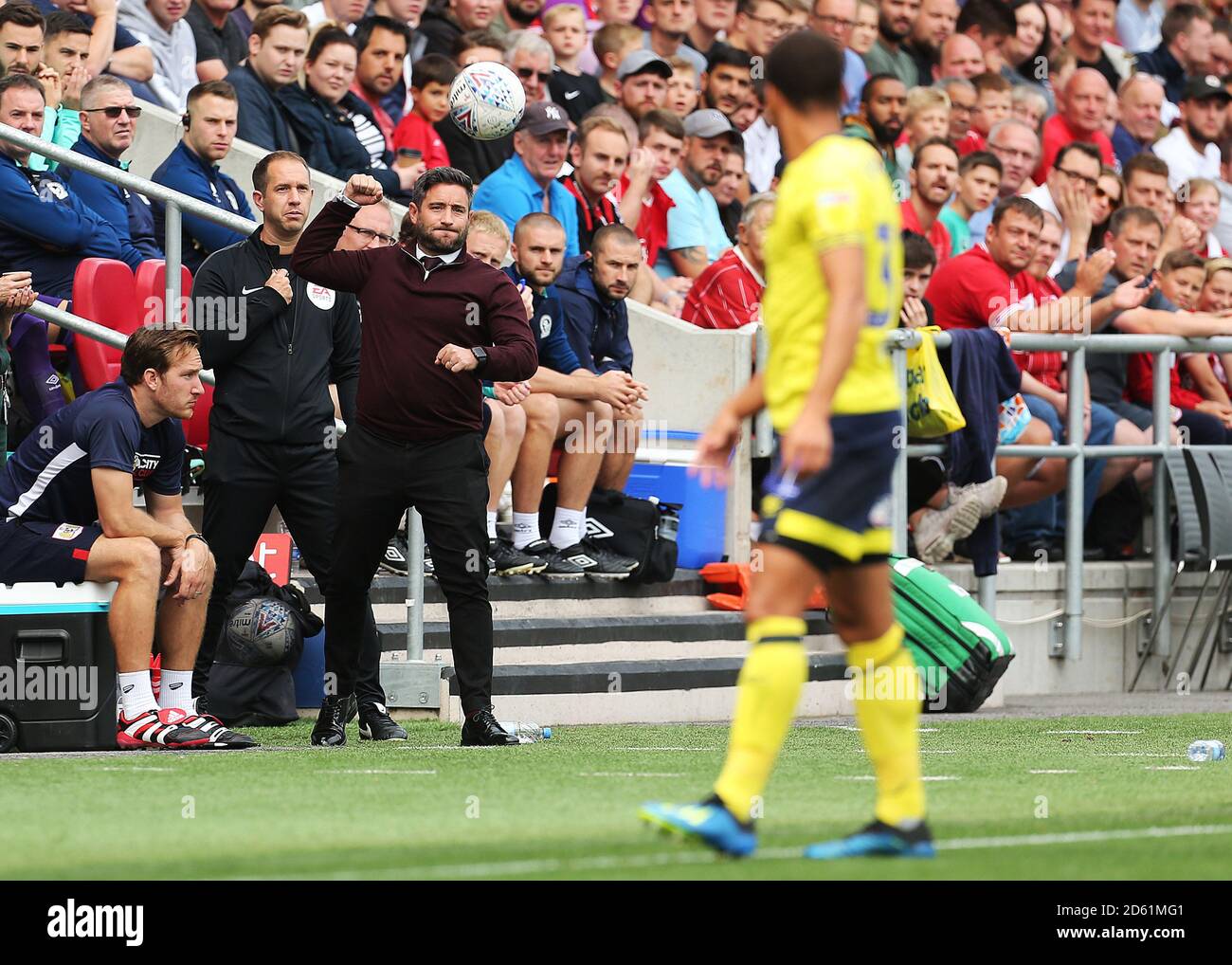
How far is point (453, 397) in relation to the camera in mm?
8867

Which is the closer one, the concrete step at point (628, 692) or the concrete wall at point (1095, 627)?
the concrete step at point (628, 692)

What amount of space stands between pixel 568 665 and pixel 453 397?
7.79 feet

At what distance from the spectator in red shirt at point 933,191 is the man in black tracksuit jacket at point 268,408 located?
642 centimetres

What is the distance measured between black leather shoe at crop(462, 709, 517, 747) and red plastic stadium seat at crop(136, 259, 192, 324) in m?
2.71

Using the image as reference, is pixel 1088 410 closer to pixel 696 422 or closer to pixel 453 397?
pixel 696 422

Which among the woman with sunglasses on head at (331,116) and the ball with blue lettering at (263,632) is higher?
the woman with sunglasses on head at (331,116)

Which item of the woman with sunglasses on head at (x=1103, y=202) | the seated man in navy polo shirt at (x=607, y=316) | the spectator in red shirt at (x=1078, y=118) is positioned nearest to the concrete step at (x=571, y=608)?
the seated man in navy polo shirt at (x=607, y=316)

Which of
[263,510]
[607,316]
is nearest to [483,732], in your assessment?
[263,510]

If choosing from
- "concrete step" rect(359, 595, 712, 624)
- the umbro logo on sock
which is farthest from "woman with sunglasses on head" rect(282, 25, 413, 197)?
"concrete step" rect(359, 595, 712, 624)

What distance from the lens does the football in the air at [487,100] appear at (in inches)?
483

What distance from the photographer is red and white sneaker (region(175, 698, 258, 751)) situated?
347 inches

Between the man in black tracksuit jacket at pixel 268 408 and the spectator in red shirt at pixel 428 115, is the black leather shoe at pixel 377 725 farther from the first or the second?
the spectator in red shirt at pixel 428 115

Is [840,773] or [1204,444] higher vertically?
[1204,444]
